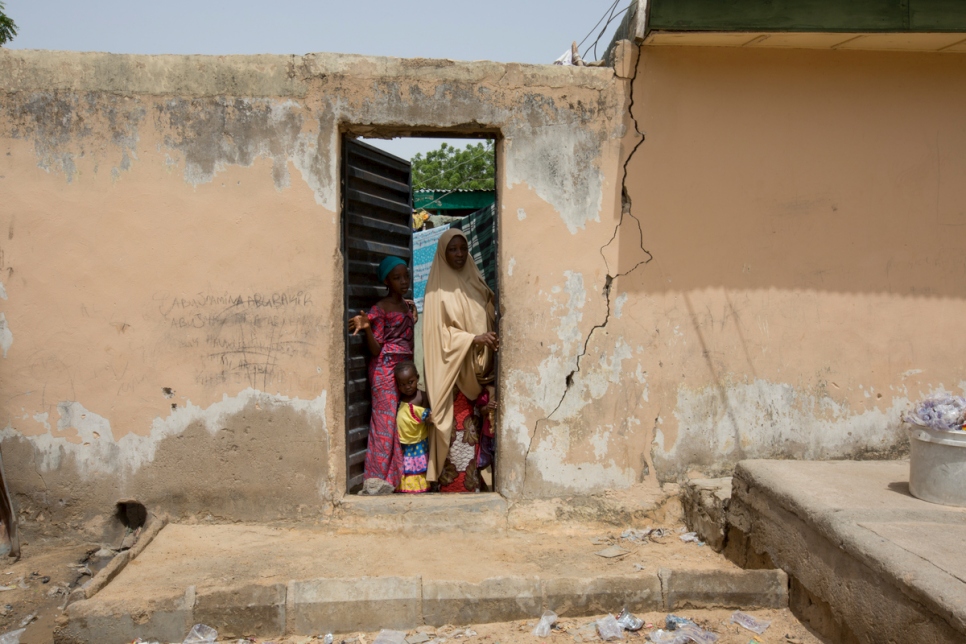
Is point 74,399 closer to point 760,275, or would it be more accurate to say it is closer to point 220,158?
point 220,158

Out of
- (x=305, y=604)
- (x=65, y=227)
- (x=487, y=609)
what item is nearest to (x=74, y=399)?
(x=65, y=227)

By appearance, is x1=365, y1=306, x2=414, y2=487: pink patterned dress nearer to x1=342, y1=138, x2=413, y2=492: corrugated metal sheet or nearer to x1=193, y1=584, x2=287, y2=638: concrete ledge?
x1=342, y1=138, x2=413, y2=492: corrugated metal sheet

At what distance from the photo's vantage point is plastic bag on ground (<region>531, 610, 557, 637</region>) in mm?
3490

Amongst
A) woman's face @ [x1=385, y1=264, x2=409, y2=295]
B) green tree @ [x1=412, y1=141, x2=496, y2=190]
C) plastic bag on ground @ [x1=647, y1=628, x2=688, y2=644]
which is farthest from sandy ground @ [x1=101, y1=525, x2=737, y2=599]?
green tree @ [x1=412, y1=141, x2=496, y2=190]

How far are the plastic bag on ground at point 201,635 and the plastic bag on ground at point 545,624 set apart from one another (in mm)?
1429

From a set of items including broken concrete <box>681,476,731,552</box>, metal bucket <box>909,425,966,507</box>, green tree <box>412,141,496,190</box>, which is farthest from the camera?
green tree <box>412,141,496,190</box>

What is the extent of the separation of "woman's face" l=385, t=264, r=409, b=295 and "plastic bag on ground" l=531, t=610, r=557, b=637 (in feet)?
7.92

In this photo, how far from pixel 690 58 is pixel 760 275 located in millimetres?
1359

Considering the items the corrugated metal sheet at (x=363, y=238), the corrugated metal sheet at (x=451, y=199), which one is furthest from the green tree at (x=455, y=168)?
the corrugated metal sheet at (x=363, y=238)

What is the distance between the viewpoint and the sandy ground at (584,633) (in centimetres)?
345

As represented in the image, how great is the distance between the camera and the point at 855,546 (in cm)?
318

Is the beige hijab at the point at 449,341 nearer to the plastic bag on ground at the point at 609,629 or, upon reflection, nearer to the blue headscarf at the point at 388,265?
the blue headscarf at the point at 388,265

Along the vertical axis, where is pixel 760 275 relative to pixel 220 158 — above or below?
below

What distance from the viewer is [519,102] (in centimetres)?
451
